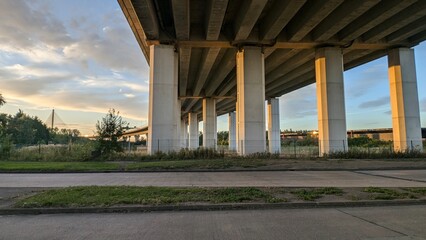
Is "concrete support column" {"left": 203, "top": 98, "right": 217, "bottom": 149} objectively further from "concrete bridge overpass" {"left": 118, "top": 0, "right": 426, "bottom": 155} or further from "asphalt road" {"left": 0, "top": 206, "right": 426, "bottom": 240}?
"asphalt road" {"left": 0, "top": 206, "right": 426, "bottom": 240}

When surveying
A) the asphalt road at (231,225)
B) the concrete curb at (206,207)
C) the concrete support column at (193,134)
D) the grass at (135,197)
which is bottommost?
the asphalt road at (231,225)

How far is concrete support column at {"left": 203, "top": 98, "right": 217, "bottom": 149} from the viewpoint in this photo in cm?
6406

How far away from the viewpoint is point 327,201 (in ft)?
27.6

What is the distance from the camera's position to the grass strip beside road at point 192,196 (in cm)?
822

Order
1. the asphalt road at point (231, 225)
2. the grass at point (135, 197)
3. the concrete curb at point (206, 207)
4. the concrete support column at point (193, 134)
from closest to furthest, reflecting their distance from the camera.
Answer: the asphalt road at point (231, 225), the concrete curb at point (206, 207), the grass at point (135, 197), the concrete support column at point (193, 134)

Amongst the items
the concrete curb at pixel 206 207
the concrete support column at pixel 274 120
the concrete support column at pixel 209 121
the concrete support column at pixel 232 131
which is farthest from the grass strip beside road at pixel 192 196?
the concrete support column at pixel 232 131

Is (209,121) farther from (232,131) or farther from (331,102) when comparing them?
(331,102)

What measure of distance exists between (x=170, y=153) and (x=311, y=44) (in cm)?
1702

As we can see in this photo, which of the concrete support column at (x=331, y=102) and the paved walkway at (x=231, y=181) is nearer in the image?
the paved walkway at (x=231, y=181)

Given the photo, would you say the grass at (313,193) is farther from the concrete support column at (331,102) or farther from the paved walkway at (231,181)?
the concrete support column at (331,102)

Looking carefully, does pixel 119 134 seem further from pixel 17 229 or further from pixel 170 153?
pixel 17 229

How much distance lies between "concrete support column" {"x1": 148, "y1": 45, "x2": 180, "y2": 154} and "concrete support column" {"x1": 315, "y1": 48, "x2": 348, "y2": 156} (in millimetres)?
14519

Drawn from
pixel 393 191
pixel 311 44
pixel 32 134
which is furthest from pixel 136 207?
pixel 32 134

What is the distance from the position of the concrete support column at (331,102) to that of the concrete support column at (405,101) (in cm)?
596
